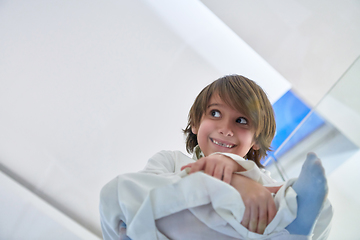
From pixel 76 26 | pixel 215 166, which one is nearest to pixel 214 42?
pixel 76 26

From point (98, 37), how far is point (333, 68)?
0.94 meters

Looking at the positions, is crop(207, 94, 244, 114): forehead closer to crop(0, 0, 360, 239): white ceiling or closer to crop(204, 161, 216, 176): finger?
crop(204, 161, 216, 176): finger

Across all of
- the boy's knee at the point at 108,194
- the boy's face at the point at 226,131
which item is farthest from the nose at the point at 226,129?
the boy's knee at the point at 108,194

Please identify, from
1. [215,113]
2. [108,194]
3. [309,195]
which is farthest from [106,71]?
[309,195]

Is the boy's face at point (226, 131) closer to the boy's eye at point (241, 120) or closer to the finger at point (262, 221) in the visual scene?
the boy's eye at point (241, 120)

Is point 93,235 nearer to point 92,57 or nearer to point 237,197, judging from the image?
point 92,57

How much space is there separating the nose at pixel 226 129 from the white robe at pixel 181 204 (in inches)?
7.9

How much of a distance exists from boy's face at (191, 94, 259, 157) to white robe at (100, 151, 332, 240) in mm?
208

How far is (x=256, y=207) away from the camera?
0.82ft

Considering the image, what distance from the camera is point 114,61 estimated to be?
0.96 metres

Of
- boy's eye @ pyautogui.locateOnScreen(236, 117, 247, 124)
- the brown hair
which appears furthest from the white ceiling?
boy's eye @ pyautogui.locateOnScreen(236, 117, 247, 124)

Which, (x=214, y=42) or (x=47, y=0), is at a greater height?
(x=214, y=42)

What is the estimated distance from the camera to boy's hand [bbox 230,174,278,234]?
0.25 m

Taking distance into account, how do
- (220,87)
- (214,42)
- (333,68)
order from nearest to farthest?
(220,87) < (333,68) < (214,42)
